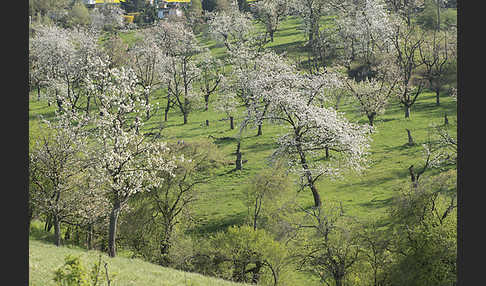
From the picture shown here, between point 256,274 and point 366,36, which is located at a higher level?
point 366,36

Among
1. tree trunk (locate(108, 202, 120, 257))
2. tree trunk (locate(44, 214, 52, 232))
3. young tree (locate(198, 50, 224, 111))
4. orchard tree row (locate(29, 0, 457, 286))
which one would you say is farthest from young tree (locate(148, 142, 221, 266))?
young tree (locate(198, 50, 224, 111))

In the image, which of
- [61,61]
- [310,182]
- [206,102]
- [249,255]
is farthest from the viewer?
[61,61]

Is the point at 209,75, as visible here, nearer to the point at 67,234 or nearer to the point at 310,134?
the point at 310,134

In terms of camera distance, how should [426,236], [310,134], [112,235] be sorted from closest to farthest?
[426,236], [112,235], [310,134]

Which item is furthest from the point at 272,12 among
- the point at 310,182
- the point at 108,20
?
the point at 310,182

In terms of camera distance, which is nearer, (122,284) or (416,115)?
(122,284)

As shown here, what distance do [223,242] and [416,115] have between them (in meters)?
39.6

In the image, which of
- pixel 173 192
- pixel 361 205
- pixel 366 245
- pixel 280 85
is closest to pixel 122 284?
pixel 366 245

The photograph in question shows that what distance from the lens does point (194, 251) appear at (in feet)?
110

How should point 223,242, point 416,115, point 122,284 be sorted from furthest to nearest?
1. point 416,115
2. point 223,242
3. point 122,284

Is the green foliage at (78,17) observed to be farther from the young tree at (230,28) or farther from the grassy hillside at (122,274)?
the grassy hillside at (122,274)

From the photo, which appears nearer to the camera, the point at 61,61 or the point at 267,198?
the point at 267,198

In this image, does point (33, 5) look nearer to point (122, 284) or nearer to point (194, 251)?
point (194, 251)

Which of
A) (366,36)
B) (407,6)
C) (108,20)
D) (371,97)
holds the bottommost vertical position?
(371,97)
